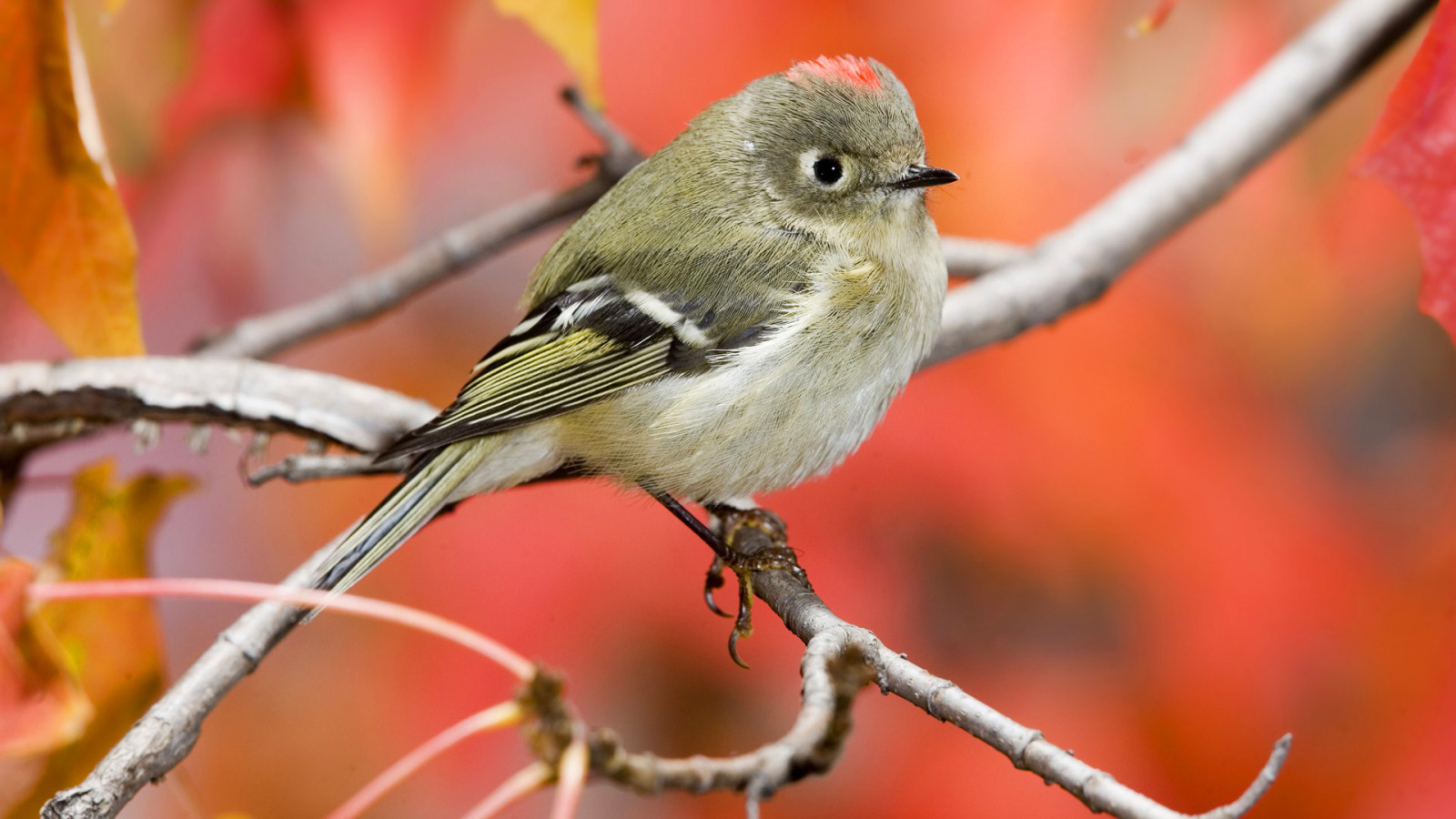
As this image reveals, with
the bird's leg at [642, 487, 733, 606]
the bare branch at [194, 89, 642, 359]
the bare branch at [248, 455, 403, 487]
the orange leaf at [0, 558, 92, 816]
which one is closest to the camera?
the orange leaf at [0, 558, 92, 816]

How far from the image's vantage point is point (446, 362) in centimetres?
109

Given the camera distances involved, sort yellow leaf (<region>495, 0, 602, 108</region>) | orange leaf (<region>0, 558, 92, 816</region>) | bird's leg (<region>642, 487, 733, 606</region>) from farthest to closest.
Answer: bird's leg (<region>642, 487, 733, 606</region>)
yellow leaf (<region>495, 0, 602, 108</region>)
orange leaf (<region>0, 558, 92, 816</region>)

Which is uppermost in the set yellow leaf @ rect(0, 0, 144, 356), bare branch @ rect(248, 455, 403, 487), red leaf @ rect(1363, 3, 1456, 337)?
yellow leaf @ rect(0, 0, 144, 356)

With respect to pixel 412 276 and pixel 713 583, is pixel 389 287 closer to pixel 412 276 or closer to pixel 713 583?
pixel 412 276

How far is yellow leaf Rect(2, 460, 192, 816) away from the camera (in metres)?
0.68

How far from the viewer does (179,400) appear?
0.75 metres

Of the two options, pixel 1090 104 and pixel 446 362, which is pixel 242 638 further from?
pixel 1090 104

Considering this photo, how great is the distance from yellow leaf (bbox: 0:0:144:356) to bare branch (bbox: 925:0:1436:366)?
0.54 metres

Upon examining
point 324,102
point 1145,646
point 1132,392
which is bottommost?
point 1145,646

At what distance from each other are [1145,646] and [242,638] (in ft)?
2.12

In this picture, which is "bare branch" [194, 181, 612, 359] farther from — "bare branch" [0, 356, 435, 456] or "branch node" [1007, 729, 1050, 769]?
"branch node" [1007, 729, 1050, 769]

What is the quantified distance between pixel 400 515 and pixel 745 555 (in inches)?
8.4

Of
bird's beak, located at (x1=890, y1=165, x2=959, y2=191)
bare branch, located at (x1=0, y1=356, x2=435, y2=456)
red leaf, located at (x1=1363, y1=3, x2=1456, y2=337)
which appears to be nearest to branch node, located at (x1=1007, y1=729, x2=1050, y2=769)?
red leaf, located at (x1=1363, y1=3, x2=1456, y2=337)

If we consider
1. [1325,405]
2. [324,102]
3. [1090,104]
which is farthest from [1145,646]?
[324,102]
